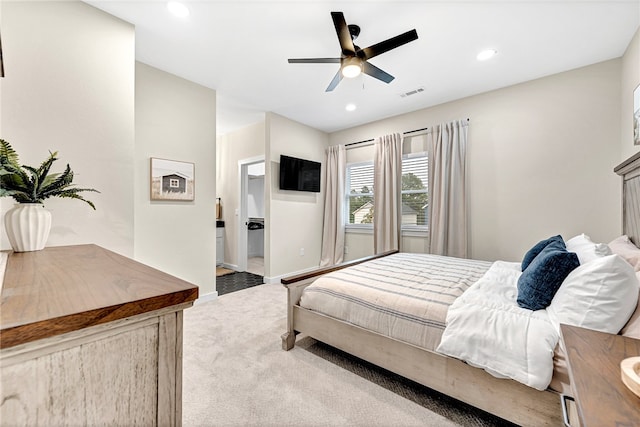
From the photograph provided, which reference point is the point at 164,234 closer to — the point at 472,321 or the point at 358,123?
the point at 472,321

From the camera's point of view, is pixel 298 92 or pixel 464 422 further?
pixel 298 92

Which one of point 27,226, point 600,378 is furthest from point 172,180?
point 600,378

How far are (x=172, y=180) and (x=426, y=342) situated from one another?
9.82 ft

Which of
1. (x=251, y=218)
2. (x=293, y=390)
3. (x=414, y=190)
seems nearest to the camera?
(x=293, y=390)

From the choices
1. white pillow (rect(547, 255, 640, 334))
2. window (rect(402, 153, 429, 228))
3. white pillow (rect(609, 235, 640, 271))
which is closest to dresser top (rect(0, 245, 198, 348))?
white pillow (rect(547, 255, 640, 334))

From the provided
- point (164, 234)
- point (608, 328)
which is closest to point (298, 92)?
point (164, 234)

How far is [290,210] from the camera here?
175 inches

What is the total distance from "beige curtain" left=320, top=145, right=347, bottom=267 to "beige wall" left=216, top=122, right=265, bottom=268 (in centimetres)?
140

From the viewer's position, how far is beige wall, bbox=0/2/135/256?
68.2 inches

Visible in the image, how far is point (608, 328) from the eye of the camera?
113 cm

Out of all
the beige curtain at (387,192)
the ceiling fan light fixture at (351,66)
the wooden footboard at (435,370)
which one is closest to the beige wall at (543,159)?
the beige curtain at (387,192)

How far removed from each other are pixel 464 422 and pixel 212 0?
325cm

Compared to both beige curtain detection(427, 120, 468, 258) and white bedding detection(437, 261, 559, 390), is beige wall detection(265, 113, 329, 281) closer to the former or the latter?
beige curtain detection(427, 120, 468, 258)

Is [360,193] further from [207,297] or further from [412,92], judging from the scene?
[207,297]
